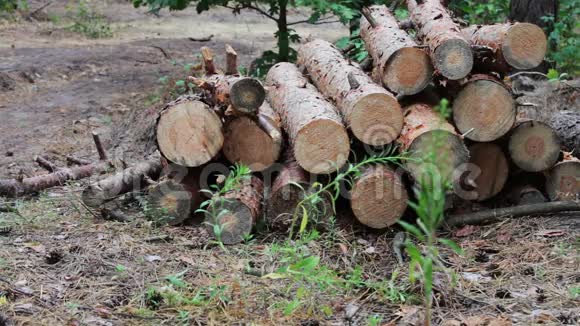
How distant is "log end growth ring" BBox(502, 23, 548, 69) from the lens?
193 inches

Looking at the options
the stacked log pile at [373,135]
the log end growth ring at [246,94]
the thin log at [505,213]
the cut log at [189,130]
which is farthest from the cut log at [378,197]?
the cut log at [189,130]

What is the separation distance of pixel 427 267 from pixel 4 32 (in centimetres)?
1197

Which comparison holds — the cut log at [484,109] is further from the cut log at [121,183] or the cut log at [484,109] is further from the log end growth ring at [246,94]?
the cut log at [121,183]

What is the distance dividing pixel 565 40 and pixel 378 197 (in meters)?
5.75

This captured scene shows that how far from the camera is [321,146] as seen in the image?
15.1ft

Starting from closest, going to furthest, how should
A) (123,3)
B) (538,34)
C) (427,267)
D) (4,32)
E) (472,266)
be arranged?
(427,267)
(472,266)
(538,34)
(4,32)
(123,3)

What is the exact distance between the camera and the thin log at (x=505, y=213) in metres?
4.83

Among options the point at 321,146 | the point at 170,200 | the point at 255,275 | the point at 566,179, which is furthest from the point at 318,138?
the point at 566,179

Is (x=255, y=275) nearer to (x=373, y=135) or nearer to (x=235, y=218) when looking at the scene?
(x=235, y=218)

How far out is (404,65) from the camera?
4848 mm

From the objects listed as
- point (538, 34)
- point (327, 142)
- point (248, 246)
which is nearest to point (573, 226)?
point (538, 34)

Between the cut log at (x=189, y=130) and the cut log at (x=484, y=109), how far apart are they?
1.72 meters

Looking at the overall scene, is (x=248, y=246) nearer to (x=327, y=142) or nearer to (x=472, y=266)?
(x=327, y=142)

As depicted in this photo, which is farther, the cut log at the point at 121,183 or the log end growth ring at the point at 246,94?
the cut log at the point at 121,183
